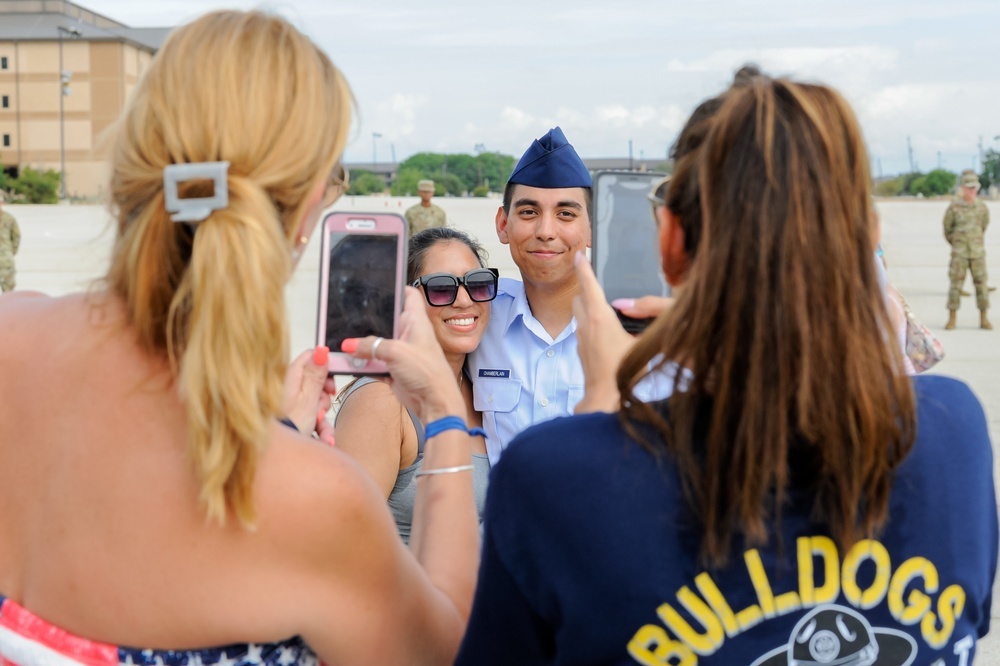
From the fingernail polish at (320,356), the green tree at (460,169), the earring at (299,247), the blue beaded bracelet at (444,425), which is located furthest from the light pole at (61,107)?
the earring at (299,247)

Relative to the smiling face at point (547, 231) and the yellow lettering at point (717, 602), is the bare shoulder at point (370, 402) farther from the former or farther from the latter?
the yellow lettering at point (717, 602)

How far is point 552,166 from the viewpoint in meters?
4.07

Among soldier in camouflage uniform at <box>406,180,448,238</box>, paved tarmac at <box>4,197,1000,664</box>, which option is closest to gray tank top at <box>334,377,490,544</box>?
paved tarmac at <box>4,197,1000,664</box>

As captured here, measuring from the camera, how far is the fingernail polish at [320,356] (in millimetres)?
2174

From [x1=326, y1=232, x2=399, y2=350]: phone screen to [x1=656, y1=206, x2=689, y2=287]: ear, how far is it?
84 centimetres

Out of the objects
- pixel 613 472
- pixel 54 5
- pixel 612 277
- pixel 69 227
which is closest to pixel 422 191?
pixel 612 277

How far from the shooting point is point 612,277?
270cm

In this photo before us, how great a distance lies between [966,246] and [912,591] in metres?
Answer: 17.2

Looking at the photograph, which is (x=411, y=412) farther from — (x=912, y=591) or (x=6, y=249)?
(x=6, y=249)

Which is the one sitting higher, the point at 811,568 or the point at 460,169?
the point at 460,169

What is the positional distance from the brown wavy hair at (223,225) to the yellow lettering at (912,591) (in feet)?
3.09

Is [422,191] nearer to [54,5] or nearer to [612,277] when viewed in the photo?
[612,277]

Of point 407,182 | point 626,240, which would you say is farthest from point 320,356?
point 407,182

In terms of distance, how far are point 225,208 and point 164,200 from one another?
0.10 m
